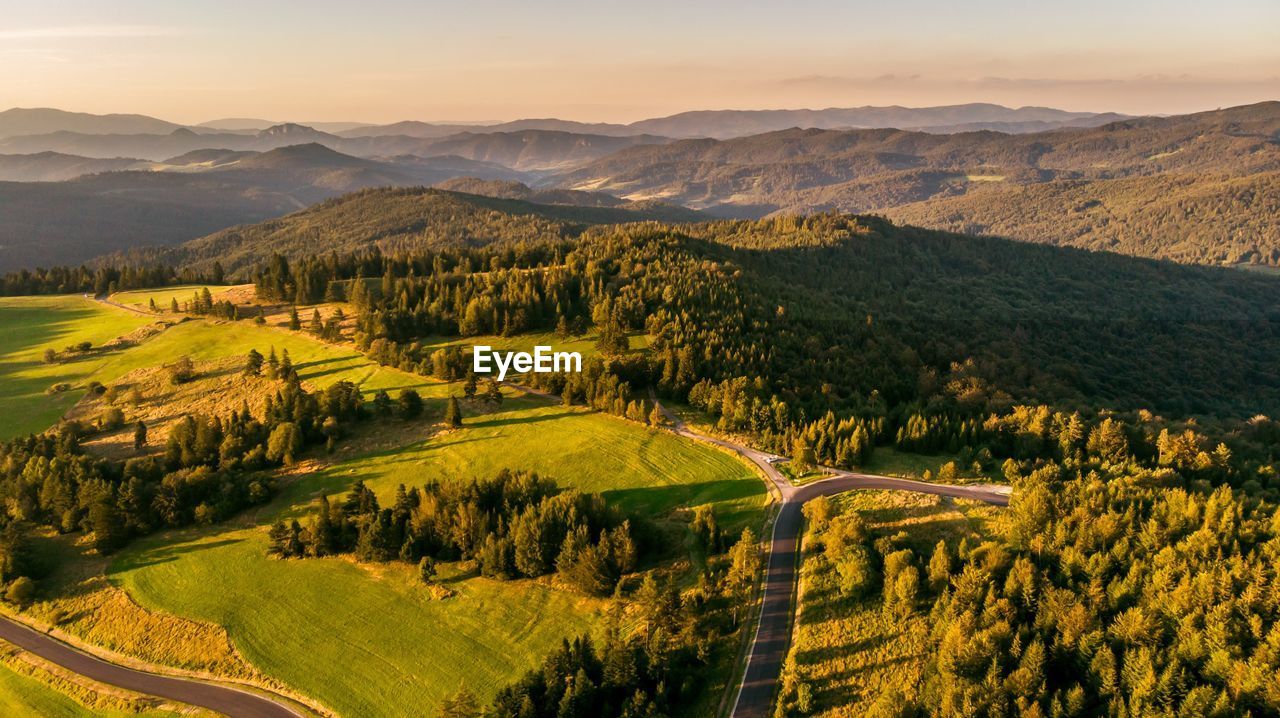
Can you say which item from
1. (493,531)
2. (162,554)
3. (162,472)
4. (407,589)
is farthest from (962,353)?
(162,472)

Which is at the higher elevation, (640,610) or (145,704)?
(640,610)

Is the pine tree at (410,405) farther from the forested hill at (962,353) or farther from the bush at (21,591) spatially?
→ the forested hill at (962,353)

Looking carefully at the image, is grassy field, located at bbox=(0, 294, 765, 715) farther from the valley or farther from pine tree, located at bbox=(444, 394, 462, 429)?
pine tree, located at bbox=(444, 394, 462, 429)

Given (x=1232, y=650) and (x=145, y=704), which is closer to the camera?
(x=1232, y=650)

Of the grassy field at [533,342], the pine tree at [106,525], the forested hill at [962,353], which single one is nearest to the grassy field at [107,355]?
the grassy field at [533,342]

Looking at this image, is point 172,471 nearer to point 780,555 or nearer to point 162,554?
point 162,554

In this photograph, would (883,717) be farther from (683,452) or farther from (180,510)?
(180,510)

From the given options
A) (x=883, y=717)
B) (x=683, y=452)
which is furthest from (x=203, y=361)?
(x=883, y=717)
